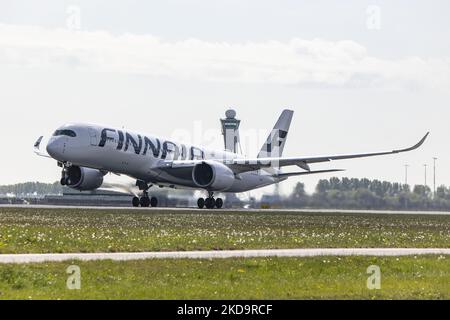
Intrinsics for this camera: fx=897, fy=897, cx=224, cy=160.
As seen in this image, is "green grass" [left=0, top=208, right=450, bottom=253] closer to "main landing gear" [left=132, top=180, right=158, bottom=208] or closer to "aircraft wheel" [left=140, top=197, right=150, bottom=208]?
"main landing gear" [left=132, top=180, right=158, bottom=208]

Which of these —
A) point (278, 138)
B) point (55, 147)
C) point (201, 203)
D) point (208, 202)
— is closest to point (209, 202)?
point (208, 202)

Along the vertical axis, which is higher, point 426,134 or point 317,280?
point 426,134

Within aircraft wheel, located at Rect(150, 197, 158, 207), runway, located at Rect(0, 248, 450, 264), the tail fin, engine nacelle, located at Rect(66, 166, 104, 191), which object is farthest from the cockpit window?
runway, located at Rect(0, 248, 450, 264)

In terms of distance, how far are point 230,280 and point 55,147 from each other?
41.5 meters

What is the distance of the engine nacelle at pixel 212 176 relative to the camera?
213ft

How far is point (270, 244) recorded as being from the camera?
30.9m

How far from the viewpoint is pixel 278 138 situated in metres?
83.4

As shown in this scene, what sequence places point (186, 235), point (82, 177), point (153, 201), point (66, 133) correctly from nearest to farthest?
point (186, 235), point (66, 133), point (82, 177), point (153, 201)

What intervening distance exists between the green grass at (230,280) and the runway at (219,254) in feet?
4.12

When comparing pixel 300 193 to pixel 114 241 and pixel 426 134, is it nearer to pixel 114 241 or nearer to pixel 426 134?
pixel 426 134

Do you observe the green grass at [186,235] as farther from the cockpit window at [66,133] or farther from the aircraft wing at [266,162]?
the aircraft wing at [266,162]

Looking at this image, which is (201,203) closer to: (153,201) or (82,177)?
(153,201)
